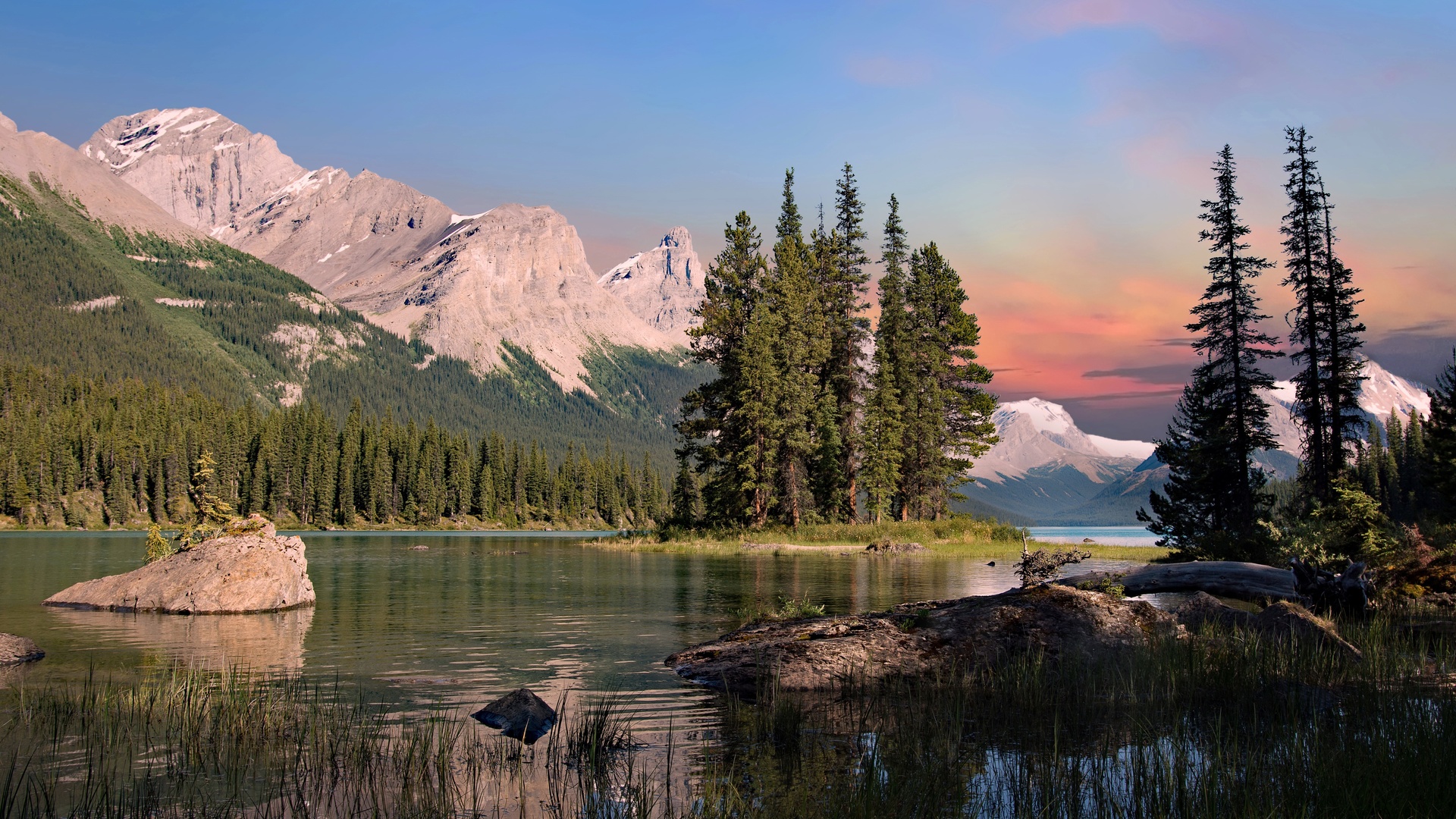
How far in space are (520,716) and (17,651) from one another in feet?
37.6

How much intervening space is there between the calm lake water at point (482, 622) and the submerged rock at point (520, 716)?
133 cm

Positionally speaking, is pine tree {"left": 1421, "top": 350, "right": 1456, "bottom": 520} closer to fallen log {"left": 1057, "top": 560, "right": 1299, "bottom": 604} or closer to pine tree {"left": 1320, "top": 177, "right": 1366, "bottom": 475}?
pine tree {"left": 1320, "top": 177, "right": 1366, "bottom": 475}

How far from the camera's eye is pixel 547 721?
1125 cm

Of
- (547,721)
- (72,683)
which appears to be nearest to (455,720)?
(547,721)

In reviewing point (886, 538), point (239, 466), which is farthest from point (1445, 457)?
point (239, 466)

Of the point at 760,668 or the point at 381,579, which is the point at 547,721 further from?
the point at 381,579

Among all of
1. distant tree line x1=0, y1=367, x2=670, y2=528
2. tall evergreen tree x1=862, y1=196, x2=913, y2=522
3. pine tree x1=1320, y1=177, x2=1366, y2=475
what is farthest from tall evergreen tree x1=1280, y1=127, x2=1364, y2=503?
distant tree line x1=0, y1=367, x2=670, y2=528

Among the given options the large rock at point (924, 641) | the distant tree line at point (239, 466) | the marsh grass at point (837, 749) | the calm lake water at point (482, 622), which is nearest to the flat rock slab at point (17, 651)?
the calm lake water at point (482, 622)

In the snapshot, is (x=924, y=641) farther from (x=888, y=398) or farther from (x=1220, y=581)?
(x=888, y=398)

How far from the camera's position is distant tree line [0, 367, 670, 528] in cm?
13700

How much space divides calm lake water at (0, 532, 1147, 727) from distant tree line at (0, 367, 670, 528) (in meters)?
111

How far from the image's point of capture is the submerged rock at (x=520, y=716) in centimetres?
1086

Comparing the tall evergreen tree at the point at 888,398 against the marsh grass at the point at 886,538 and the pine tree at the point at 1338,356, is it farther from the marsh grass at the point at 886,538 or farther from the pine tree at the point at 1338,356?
the pine tree at the point at 1338,356

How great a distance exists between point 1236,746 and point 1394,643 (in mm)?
9178
